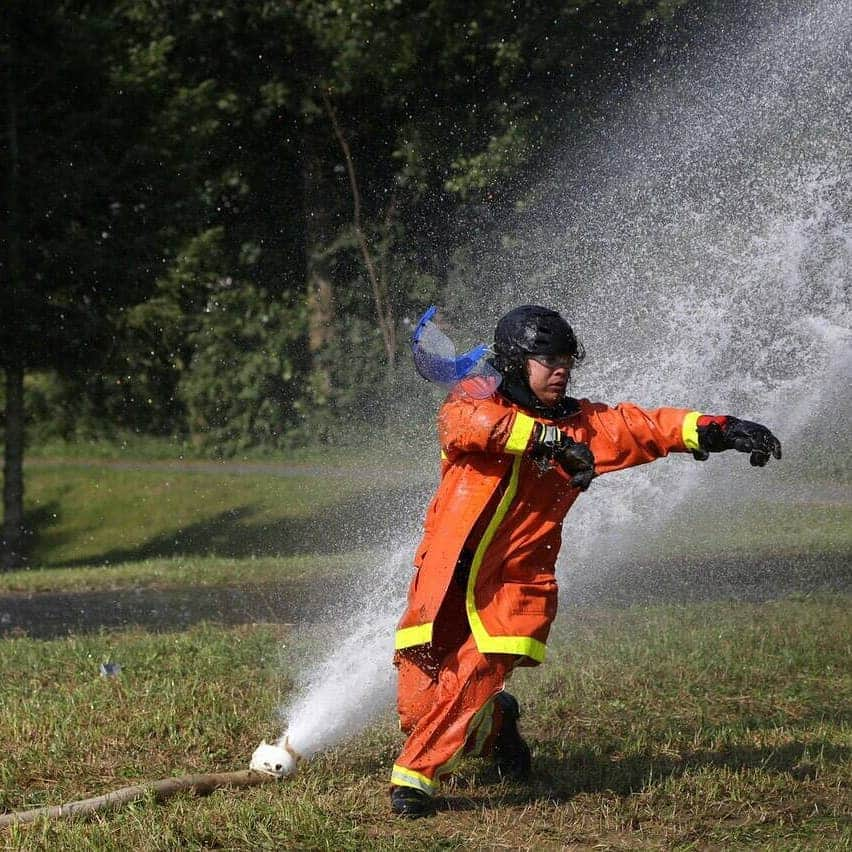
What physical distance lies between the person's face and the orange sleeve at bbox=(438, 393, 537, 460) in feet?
0.42

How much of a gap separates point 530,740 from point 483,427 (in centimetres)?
193

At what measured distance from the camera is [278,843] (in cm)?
442

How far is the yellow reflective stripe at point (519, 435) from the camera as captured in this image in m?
4.51

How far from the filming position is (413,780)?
4.72 m

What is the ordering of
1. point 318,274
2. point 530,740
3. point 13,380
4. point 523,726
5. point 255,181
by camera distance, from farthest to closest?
point 255,181
point 318,274
point 13,380
point 523,726
point 530,740

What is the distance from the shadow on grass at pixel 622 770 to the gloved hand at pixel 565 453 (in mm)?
1286

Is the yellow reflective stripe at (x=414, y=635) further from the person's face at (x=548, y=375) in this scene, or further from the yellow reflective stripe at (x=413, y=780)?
the person's face at (x=548, y=375)

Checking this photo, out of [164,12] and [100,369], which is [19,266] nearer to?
[100,369]

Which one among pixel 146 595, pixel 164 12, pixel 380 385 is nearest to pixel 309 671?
pixel 146 595

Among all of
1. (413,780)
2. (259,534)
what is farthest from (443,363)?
(259,534)

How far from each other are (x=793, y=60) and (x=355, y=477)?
6685mm

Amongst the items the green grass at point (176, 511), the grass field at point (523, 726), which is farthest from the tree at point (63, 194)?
the grass field at point (523, 726)

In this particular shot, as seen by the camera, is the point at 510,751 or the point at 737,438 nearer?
the point at 737,438

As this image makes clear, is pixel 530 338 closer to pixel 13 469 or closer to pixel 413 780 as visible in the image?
pixel 413 780
